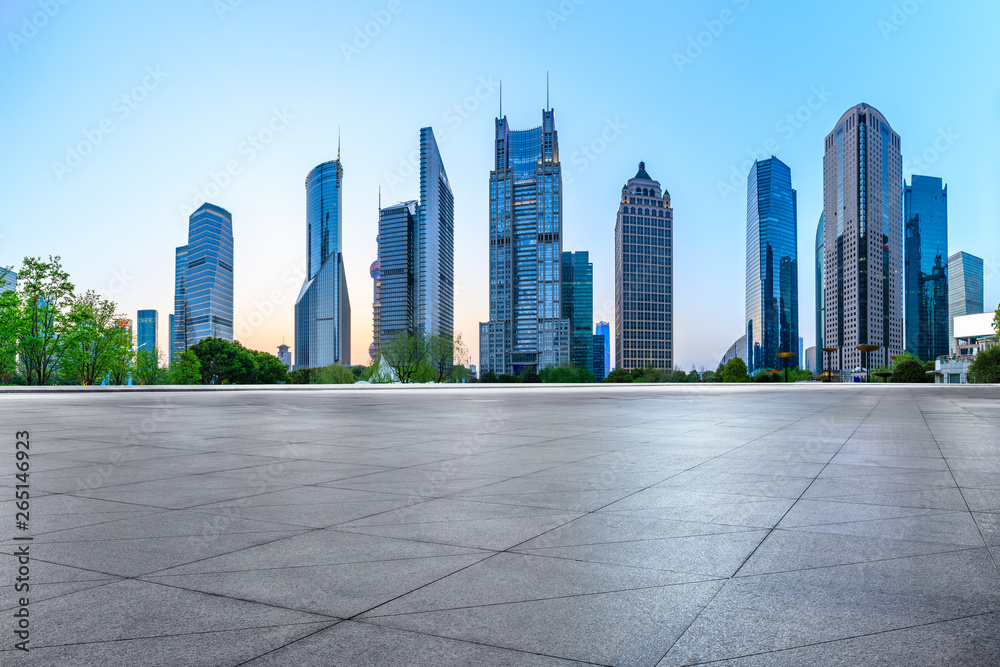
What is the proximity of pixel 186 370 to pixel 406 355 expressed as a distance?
28.0 metres

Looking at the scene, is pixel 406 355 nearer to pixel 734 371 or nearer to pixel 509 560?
pixel 734 371

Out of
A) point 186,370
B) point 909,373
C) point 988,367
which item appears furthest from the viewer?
point 909,373

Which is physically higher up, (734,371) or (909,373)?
(734,371)

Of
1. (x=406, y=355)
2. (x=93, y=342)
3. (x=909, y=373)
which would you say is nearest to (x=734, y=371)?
(x=909, y=373)

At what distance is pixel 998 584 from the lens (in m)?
3.60

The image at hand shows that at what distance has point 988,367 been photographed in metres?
73.3

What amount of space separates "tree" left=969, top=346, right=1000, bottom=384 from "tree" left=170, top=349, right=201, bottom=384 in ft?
304

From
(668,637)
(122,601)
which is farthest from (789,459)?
(122,601)

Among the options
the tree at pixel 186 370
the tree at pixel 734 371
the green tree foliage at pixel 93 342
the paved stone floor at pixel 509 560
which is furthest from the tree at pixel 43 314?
the tree at pixel 734 371

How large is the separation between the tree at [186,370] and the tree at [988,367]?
3647 inches

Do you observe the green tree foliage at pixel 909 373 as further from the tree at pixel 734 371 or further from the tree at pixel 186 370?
the tree at pixel 186 370

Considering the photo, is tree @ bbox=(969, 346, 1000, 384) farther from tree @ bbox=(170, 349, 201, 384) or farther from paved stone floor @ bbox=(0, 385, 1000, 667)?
A: tree @ bbox=(170, 349, 201, 384)

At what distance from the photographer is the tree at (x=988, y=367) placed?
72219 mm

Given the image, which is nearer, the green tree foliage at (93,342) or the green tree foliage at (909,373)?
the green tree foliage at (93,342)
